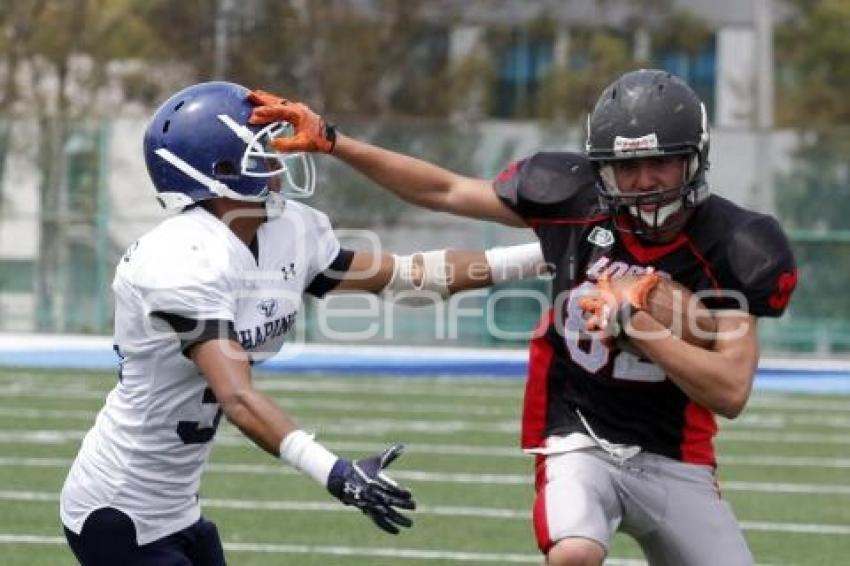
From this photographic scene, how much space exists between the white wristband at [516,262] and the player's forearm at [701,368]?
629mm

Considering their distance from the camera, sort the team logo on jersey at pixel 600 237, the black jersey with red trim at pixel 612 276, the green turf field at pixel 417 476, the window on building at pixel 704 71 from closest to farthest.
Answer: the black jersey with red trim at pixel 612 276 → the team logo on jersey at pixel 600 237 → the green turf field at pixel 417 476 → the window on building at pixel 704 71

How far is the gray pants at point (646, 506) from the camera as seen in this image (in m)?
4.23

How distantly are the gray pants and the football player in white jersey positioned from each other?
0.73m

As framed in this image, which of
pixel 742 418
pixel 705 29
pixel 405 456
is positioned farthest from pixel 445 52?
pixel 405 456

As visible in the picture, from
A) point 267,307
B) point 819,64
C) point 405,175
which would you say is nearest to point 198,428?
point 267,307

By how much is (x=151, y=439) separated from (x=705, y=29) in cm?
2570

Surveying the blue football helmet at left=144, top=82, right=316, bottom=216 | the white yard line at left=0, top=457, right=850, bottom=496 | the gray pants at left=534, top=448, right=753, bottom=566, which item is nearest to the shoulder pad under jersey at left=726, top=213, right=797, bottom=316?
the gray pants at left=534, top=448, right=753, bottom=566

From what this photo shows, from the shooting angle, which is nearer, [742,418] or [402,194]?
[402,194]

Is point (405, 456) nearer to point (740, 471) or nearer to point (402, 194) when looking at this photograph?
point (740, 471)

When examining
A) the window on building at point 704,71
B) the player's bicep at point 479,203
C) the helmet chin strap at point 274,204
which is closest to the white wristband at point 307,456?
the helmet chin strap at point 274,204

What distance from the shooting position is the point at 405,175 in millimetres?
4711

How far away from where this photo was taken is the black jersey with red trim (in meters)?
4.28

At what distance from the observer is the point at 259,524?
7324 millimetres

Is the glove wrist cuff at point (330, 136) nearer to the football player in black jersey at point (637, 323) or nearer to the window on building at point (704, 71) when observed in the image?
the football player in black jersey at point (637, 323)
